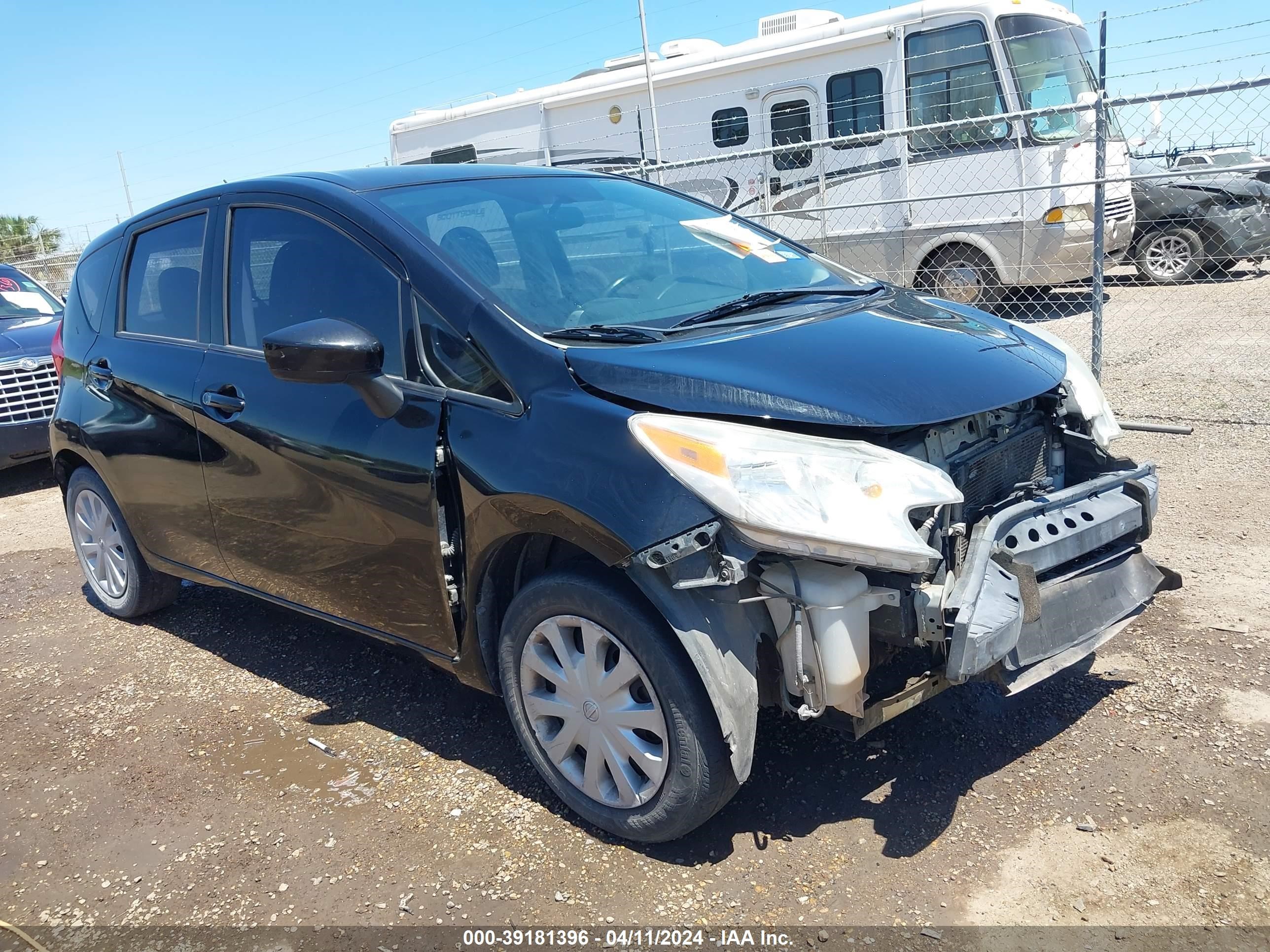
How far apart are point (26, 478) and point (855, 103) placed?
28.6 feet

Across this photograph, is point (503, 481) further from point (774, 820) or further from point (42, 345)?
point (42, 345)

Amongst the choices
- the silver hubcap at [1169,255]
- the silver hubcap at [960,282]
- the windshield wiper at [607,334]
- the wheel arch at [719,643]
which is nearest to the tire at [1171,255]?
the silver hubcap at [1169,255]

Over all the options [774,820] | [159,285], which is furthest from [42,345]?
[774,820]

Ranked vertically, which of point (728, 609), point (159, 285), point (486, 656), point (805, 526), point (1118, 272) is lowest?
point (1118, 272)

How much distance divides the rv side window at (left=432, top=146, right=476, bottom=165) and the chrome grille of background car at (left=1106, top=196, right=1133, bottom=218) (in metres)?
7.67

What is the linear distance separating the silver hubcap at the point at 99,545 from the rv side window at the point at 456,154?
9.53 meters

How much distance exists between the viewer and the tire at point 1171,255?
12297 mm

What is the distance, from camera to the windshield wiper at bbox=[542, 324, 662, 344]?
283 cm

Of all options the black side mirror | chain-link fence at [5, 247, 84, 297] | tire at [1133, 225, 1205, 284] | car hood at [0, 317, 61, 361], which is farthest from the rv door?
chain-link fence at [5, 247, 84, 297]

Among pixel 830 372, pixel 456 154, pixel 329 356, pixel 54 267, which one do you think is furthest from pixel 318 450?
pixel 54 267

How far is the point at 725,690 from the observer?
7.98 ft

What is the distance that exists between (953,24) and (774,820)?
950 centimetres

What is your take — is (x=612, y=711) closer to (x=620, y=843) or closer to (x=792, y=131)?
(x=620, y=843)

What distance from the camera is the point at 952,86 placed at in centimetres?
1034
